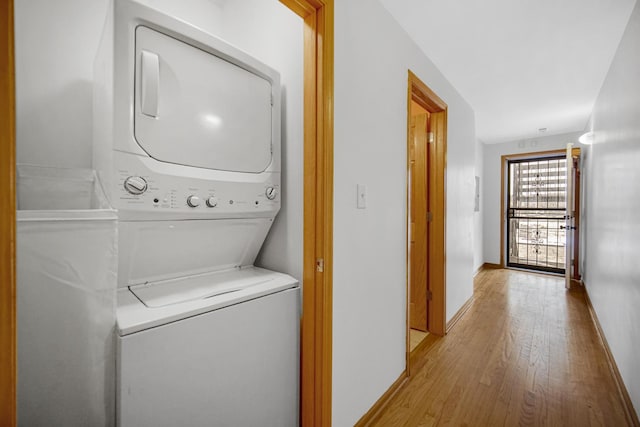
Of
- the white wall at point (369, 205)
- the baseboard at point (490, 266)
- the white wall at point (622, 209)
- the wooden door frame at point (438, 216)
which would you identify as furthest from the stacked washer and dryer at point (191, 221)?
the baseboard at point (490, 266)

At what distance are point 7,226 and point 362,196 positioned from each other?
128 cm

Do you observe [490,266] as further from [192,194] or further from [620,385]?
[192,194]

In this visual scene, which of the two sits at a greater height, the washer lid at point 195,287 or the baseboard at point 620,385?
the washer lid at point 195,287

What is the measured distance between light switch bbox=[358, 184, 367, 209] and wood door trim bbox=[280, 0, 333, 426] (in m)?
0.26

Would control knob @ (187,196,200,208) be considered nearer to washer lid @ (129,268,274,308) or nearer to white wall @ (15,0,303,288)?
washer lid @ (129,268,274,308)

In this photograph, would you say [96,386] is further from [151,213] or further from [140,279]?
[151,213]

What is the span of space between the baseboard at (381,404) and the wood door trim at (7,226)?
4.82 feet

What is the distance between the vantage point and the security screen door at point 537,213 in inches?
198

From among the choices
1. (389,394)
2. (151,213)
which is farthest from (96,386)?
(389,394)

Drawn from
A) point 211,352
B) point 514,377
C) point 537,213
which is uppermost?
point 537,213

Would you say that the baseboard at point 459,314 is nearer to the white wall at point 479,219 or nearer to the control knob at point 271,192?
the white wall at point 479,219

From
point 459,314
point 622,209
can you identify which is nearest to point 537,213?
point 459,314

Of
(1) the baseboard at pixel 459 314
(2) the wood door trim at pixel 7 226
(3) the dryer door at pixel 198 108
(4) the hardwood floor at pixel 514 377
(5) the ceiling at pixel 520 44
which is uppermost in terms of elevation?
(5) the ceiling at pixel 520 44

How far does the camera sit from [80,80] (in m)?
1.27
